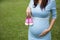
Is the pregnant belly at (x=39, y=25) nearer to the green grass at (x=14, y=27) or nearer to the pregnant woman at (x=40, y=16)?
the pregnant woman at (x=40, y=16)

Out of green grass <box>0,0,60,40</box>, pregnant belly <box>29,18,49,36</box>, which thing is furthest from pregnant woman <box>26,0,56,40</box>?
green grass <box>0,0,60,40</box>

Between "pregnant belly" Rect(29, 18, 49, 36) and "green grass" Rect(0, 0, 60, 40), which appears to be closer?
"pregnant belly" Rect(29, 18, 49, 36)

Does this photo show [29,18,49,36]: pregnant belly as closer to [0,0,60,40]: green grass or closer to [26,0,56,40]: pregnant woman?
[26,0,56,40]: pregnant woman

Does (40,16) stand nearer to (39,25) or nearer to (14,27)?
(39,25)

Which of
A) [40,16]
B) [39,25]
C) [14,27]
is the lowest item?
[14,27]

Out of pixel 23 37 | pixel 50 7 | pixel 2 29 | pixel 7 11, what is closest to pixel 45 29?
pixel 50 7

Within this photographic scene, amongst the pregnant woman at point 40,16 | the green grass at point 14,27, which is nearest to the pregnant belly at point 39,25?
the pregnant woman at point 40,16

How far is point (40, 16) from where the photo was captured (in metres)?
3.01

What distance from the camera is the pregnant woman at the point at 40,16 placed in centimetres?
297

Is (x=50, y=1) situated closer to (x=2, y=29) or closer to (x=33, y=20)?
(x=33, y=20)

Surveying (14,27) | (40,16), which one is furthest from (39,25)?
(14,27)

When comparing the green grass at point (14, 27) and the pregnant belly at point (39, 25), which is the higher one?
the pregnant belly at point (39, 25)

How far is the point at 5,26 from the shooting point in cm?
752

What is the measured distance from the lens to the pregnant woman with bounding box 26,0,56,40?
9.76ft
